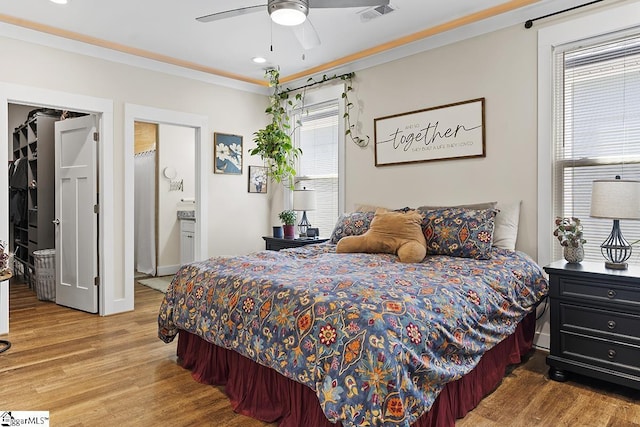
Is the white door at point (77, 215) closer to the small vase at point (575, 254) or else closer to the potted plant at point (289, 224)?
the potted plant at point (289, 224)

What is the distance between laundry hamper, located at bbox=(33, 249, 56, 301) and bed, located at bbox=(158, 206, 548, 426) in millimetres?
2676

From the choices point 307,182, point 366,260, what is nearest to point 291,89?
point 307,182

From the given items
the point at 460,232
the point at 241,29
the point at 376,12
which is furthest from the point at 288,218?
the point at 376,12

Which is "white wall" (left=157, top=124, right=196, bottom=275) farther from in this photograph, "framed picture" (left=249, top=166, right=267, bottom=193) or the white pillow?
the white pillow

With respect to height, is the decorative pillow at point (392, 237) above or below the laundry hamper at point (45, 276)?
above

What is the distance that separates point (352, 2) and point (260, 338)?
194cm

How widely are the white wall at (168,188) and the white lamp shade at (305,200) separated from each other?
7.67ft

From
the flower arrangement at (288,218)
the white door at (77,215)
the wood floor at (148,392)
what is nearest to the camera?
the wood floor at (148,392)

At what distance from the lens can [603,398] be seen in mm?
2381

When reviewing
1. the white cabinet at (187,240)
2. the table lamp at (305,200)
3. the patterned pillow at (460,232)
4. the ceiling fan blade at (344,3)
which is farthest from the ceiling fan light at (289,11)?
the white cabinet at (187,240)

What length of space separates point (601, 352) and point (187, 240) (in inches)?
210

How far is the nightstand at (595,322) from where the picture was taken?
7.74 feet

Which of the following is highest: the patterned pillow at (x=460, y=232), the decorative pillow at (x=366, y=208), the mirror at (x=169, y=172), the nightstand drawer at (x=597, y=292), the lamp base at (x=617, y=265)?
the mirror at (x=169, y=172)

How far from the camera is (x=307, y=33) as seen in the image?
2.91 meters
